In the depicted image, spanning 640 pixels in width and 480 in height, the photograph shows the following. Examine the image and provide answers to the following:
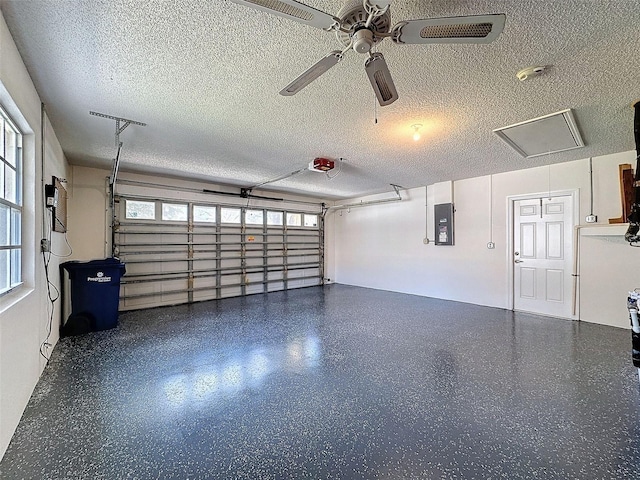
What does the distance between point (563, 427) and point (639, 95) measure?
2.79 meters

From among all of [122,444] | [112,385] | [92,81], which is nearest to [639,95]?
[92,81]

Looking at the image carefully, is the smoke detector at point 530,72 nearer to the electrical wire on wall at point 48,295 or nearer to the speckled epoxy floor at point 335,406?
the speckled epoxy floor at point 335,406

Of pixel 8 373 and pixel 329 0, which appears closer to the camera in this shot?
pixel 329 0

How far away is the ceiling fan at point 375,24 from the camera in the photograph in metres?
1.19

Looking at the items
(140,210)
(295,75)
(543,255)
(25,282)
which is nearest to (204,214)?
(140,210)

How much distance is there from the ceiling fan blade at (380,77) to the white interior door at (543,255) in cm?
441

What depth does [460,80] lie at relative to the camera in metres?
2.18

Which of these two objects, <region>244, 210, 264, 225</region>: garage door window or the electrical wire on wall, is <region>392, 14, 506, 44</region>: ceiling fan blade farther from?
<region>244, 210, 264, 225</region>: garage door window

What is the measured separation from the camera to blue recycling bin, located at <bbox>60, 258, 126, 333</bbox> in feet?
12.3

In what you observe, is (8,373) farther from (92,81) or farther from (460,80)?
(460,80)

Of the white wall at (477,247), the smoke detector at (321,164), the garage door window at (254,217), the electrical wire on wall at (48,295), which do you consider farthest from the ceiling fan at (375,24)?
the garage door window at (254,217)

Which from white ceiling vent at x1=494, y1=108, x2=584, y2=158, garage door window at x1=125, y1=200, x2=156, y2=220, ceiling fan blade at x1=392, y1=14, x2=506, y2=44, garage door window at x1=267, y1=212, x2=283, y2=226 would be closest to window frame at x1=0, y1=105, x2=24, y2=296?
ceiling fan blade at x1=392, y1=14, x2=506, y2=44

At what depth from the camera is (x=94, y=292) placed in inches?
152

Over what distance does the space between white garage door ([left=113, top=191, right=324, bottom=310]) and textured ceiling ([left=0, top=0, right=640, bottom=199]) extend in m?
1.75
